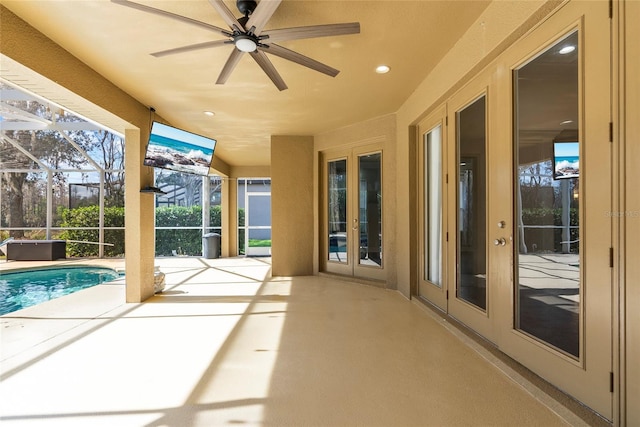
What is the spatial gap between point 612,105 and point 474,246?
5.84 feet

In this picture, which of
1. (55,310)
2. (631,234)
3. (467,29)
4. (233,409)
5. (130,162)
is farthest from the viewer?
(130,162)

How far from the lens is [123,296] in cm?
488

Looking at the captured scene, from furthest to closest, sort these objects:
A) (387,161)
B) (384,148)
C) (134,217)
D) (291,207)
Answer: (291,207), (384,148), (387,161), (134,217)

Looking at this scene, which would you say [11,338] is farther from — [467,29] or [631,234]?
[467,29]

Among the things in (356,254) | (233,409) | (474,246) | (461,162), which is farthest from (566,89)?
(356,254)

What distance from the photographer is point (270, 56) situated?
3334 mm

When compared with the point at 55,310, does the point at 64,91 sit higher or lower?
higher

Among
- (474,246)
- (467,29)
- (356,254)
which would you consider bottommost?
(356,254)

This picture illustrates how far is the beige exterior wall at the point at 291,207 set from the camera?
658 centimetres

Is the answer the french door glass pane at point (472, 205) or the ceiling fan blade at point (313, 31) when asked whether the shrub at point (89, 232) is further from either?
the french door glass pane at point (472, 205)

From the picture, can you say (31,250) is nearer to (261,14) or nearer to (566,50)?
(261,14)

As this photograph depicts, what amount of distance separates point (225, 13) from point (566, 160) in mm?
2468

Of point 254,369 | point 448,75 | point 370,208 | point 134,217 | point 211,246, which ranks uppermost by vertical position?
point 448,75

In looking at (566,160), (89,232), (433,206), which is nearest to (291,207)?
(433,206)
